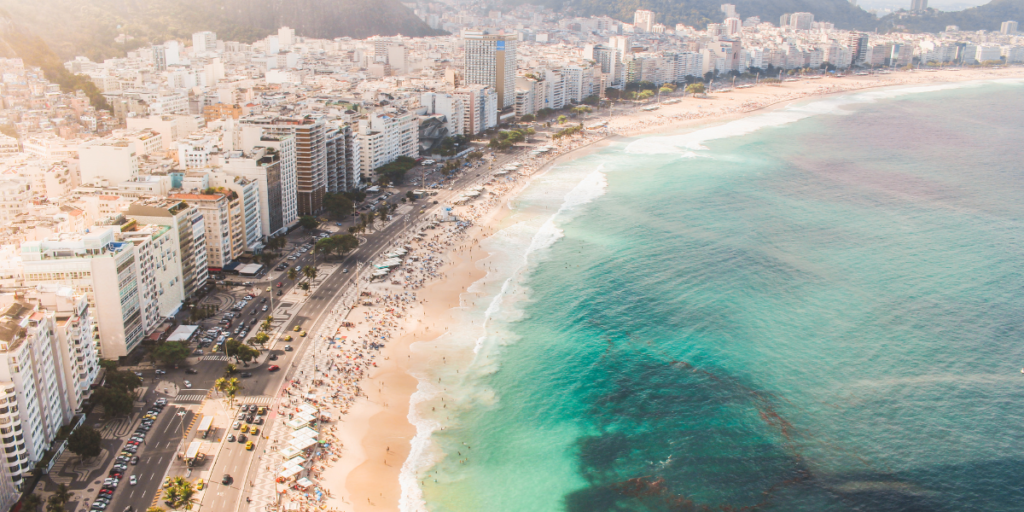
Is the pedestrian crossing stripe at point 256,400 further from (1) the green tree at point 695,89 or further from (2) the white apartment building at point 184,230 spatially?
(1) the green tree at point 695,89

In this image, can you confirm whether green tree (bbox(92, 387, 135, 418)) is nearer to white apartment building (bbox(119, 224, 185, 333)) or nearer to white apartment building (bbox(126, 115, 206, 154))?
white apartment building (bbox(119, 224, 185, 333))

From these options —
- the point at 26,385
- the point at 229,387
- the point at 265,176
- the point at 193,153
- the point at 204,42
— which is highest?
the point at 204,42

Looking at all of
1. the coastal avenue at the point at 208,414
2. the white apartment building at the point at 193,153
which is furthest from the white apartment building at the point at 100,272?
the white apartment building at the point at 193,153

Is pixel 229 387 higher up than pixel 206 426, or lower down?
higher up

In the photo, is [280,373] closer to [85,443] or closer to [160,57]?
[85,443]

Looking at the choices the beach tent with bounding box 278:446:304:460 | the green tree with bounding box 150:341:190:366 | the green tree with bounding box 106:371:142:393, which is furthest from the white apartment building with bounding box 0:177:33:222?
the beach tent with bounding box 278:446:304:460

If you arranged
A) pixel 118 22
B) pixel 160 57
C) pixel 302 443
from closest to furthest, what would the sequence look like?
pixel 302 443 → pixel 160 57 → pixel 118 22

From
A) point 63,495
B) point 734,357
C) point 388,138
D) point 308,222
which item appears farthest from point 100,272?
point 388,138
